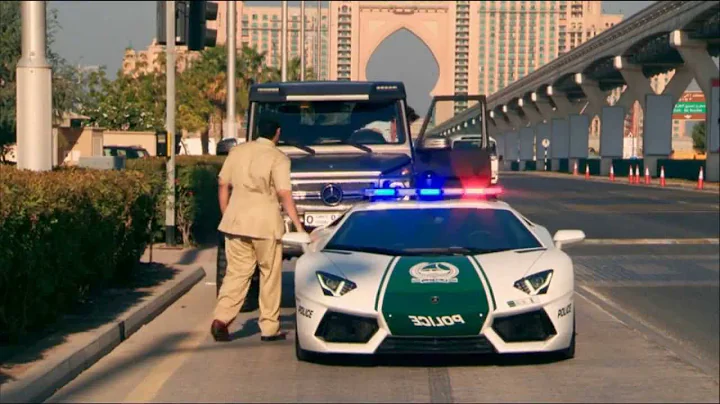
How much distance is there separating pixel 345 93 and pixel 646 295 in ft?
14.2

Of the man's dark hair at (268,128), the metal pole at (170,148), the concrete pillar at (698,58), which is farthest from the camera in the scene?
the concrete pillar at (698,58)

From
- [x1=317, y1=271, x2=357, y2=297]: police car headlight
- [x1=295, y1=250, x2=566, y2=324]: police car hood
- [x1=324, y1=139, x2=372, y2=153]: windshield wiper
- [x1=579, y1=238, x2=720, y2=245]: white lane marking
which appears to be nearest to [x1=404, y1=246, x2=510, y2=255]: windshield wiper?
[x1=295, y1=250, x2=566, y2=324]: police car hood

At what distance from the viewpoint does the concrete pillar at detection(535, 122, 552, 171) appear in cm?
10406

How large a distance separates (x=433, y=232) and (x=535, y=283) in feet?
4.76

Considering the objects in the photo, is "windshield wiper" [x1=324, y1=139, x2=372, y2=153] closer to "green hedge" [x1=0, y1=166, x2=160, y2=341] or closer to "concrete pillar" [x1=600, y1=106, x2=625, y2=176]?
"green hedge" [x1=0, y1=166, x2=160, y2=341]

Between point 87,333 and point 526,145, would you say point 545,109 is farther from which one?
point 87,333

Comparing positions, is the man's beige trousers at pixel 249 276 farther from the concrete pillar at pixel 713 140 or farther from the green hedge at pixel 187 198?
the concrete pillar at pixel 713 140

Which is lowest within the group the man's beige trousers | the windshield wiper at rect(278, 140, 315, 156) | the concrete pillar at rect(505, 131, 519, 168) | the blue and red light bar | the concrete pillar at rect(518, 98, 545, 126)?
the concrete pillar at rect(505, 131, 519, 168)

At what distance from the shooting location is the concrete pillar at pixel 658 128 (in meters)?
66.2

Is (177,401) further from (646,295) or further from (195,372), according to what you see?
(646,295)

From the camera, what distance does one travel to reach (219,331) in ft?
33.7

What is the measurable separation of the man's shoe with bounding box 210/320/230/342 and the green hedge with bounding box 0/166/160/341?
1.41 meters

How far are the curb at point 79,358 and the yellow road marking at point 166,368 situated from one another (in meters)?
0.55

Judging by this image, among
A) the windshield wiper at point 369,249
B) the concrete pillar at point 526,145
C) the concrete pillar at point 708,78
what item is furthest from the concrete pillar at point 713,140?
the concrete pillar at point 526,145
